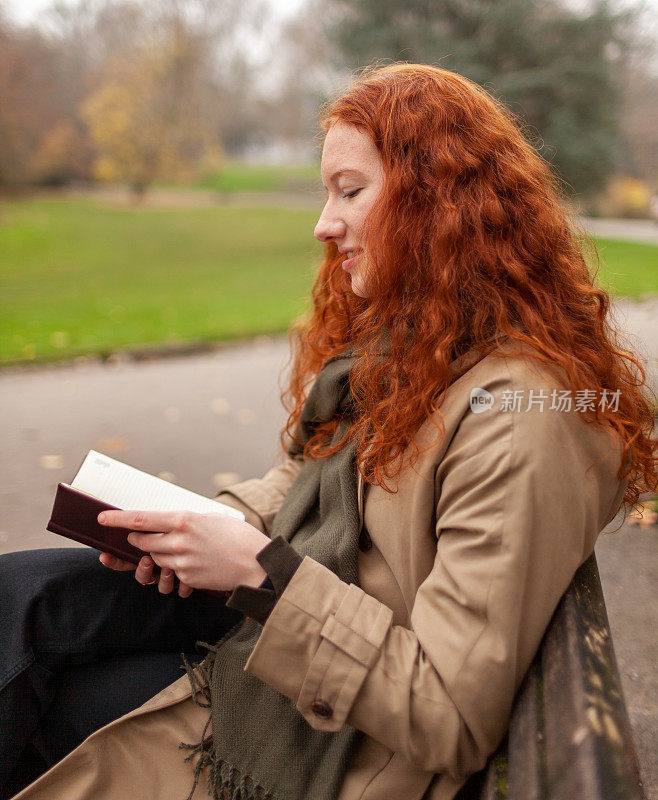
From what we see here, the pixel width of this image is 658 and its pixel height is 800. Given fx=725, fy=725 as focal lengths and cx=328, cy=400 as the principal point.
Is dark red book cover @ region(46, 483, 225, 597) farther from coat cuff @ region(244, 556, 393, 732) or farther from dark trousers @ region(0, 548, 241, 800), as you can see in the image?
coat cuff @ region(244, 556, 393, 732)

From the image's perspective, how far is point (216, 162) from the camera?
3656cm

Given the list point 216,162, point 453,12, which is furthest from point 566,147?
point 216,162

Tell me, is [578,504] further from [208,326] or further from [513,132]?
[208,326]

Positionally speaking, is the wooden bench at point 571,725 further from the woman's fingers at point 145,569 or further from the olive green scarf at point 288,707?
the woman's fingers at point 145,569

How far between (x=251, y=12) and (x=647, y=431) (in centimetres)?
3937

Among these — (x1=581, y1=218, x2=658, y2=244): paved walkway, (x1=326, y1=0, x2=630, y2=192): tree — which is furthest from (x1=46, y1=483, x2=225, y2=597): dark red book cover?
(x1=581, y1=218, x2=658, y2=244): paved walkway

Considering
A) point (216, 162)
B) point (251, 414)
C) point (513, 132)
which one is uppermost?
point (216, 162)

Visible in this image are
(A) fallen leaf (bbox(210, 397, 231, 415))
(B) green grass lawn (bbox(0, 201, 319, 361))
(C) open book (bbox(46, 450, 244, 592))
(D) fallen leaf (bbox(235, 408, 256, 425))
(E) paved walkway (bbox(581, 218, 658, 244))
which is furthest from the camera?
(E) paved walkway (bbox(581, 218, 658, 244))

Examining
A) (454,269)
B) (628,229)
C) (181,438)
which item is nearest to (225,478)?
(181,438)

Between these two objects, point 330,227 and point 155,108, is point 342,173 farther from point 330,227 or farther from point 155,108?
point 155,108

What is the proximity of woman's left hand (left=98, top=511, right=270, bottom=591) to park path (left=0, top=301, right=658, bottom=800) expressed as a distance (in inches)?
48.0

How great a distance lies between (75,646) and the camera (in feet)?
5.57

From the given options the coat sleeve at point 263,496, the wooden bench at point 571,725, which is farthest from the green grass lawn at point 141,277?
the wooden bench at point 571,725

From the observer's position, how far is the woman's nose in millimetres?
1597
